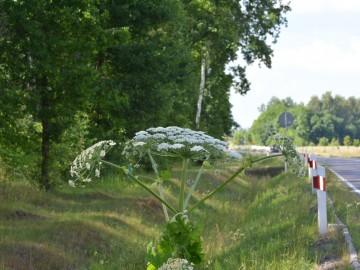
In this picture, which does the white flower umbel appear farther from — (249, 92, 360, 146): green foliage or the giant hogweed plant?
(249, 92, 360, 146): green foliage

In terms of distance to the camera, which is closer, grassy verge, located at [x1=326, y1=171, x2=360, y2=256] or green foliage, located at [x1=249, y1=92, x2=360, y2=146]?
grassy verge, located at [x1=326, y1=171, x2=360, y2=256]

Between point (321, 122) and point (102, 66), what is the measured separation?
14651 cm

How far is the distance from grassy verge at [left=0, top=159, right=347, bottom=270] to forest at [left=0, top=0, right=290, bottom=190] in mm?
1482

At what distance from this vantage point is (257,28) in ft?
126

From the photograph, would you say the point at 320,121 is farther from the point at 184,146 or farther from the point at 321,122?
the point at 184,146

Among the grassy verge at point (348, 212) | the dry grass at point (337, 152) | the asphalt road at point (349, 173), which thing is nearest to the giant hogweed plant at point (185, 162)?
the grassy verge at point (348, 212)

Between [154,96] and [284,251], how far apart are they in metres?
16.4

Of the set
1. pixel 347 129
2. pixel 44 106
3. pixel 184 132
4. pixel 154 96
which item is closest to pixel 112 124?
pixel 154 96

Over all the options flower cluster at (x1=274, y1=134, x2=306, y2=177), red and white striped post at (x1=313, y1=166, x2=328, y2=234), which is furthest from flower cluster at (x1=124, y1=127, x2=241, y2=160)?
red and white striped post at (x1=313, y1=166, x2=328, y2=234)

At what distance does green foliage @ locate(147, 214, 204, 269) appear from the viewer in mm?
5168

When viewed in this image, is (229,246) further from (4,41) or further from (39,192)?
(4,41)

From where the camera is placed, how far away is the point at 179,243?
17.0 feet

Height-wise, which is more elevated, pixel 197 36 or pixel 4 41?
pixel 197 36

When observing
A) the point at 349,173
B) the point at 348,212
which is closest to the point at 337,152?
the point at 349,173
